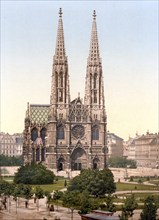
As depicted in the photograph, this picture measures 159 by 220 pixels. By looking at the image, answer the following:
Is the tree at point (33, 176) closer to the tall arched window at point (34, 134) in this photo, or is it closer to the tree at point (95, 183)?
the tree at point (95, 183)

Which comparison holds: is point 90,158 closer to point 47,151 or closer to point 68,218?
point 47,151

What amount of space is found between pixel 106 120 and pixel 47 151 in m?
16.1

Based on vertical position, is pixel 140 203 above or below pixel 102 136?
below

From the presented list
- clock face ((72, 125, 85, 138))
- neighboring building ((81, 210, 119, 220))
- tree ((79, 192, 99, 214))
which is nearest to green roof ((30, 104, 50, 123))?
clock face ((72, 125, 85, 138))

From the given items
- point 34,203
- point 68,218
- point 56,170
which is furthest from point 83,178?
point 56,170

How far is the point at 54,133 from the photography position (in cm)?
13300

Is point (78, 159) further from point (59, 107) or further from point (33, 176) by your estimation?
point (33, 176)

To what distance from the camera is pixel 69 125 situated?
134375mm

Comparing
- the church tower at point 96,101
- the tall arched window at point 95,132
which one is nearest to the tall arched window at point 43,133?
the church tower at point 96,101

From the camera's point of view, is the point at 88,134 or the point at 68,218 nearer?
the point at 68,218

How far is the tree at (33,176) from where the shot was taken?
100 meters

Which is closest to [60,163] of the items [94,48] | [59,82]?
[59,82]

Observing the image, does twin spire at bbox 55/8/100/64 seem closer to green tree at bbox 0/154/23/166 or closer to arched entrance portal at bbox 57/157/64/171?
arched entrance portal at bbox 57/157/64/171

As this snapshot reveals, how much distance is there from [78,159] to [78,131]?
21.5 feet
